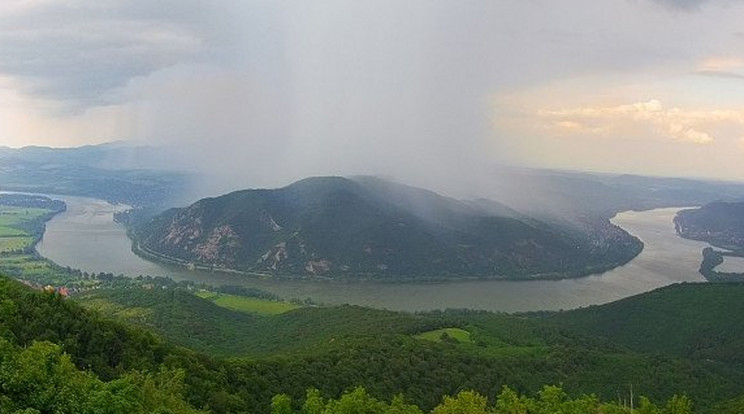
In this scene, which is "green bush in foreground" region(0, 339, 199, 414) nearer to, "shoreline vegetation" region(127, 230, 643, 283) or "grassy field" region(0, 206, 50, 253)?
"shoreline vegetation" region(127, 230, 643, 283)

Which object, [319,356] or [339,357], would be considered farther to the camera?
[339,357]

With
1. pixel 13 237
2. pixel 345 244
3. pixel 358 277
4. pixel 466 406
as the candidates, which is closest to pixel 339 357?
pixel 466 406

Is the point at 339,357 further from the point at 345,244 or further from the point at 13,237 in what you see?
the point at 13,237

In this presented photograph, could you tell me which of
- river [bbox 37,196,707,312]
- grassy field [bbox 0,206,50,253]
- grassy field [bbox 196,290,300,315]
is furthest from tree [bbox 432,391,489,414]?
grassy field [bbox 0,206,50,253]

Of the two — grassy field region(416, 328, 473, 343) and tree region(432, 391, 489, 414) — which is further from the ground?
tree region(432, 391, 489, 414)

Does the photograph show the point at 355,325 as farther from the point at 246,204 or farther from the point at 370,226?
the point at 246,204
